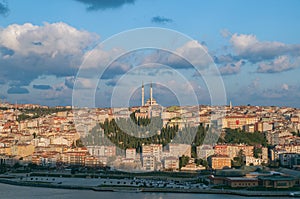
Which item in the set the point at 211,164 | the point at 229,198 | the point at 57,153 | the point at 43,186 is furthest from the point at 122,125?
the point at 229,198

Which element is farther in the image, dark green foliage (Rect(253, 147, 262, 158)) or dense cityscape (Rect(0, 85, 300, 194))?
dark green foliage (Rect(253, 147, 262, 158))

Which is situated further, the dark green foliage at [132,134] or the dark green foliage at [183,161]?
the dark green foliage at [132,134]

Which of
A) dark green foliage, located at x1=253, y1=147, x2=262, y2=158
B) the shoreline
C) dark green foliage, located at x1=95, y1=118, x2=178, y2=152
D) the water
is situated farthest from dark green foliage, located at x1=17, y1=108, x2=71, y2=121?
the water

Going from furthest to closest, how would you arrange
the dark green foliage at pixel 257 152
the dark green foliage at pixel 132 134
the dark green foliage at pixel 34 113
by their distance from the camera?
the dark green foliage at pixel 34 113
the dark green foliage at pixel 132 134
the dark green foliage at pixel 257 152

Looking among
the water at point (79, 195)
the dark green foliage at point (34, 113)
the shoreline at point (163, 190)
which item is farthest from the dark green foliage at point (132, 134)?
the dark green foliage at point (34, 113)

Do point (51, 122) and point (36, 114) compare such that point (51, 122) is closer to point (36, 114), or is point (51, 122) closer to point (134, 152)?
point (36, 114)

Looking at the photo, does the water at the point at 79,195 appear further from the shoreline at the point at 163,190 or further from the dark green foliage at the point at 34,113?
the dark green foliage at the point at 34,113

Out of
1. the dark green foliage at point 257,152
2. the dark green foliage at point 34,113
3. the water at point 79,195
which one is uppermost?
the dark green foliage at point 34,113

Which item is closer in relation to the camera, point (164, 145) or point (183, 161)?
→ point (183, 161)

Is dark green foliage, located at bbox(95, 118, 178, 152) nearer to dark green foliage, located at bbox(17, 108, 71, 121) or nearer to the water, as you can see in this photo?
the water

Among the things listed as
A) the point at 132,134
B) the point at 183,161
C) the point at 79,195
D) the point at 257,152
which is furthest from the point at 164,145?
the point at 79,195

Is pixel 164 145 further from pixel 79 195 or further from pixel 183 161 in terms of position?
pixel 79 195
